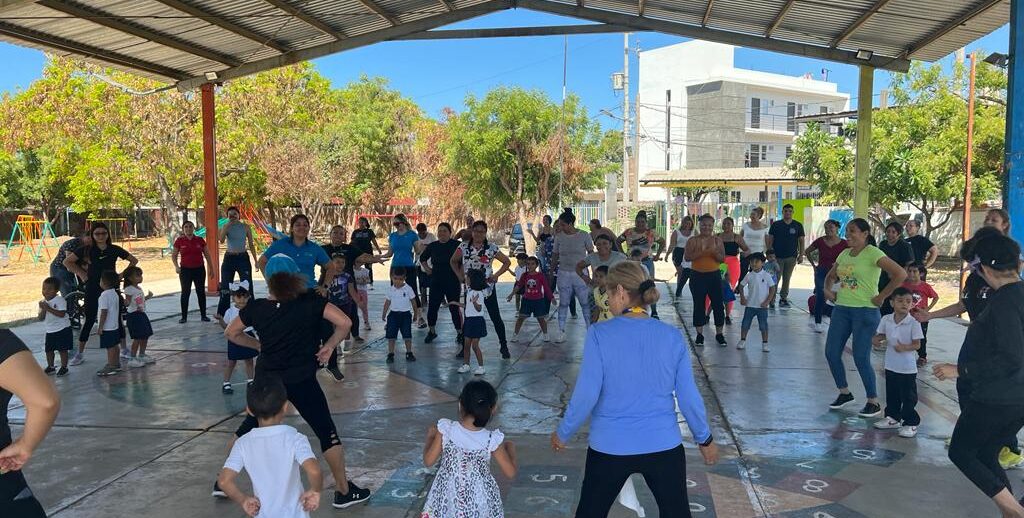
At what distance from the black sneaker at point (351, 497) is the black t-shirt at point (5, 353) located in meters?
2.15

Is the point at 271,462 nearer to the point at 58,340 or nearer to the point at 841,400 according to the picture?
the point at 841,400

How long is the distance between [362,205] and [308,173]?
809 cm

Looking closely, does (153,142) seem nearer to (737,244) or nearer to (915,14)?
(737,244)

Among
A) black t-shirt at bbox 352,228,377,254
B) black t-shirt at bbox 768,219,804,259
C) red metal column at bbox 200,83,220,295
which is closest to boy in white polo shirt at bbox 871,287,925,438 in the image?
black t-shirt at bbox 768,219,804,259

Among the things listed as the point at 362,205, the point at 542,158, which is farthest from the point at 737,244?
the point at 362,205

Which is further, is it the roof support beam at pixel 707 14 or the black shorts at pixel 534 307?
the roof support beam at pixel 707 14

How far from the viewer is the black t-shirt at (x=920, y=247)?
9.17 metres

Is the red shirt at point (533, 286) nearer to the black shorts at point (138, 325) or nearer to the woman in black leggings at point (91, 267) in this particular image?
the black shorts at point (138, 325)

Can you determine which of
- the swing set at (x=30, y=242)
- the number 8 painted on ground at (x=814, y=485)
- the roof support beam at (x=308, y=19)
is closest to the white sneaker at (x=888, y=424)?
the number 8 painted on ground at (x=814, y=485)

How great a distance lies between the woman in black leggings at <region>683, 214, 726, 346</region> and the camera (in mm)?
9281

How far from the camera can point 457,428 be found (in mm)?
3416

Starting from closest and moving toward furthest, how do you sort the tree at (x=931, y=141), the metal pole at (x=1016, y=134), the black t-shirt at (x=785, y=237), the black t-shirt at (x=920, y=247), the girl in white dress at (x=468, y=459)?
1. the girl in white dress at (x=468, y=459)
2. the metal pole at (x=1016, y=134)
3. the black t-shirt at (x=920, y=247)
4. the black t-shirt at (x=785, y=237)
5. the tree at (x=931, y=141)

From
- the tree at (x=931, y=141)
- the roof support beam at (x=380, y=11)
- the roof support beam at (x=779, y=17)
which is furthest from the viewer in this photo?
the tree at (x=931, y=141)

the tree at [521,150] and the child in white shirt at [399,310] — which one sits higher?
the tree at [521,150]
